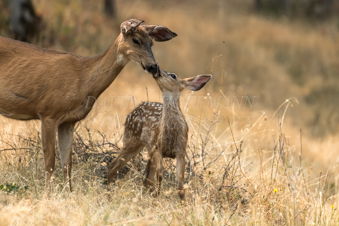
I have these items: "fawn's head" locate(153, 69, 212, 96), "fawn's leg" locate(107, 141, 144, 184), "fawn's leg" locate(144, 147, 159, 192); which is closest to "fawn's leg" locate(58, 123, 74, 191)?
"fawn's leg" locate(107, 141, 144, 184)

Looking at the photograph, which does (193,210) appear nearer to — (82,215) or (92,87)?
(82,215)

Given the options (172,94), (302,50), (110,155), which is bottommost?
(110,155)

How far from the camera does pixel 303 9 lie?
28.7 m

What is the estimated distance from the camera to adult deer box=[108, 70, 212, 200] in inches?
241

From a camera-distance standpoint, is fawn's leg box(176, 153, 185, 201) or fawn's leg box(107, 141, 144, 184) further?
fawn's leg box(107, 141, 144, 184)

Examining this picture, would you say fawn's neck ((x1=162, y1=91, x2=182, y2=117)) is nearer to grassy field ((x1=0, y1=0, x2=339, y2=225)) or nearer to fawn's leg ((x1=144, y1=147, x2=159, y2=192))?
fawn's leg ((x1=144, y1=147, x2=159, y2=192))

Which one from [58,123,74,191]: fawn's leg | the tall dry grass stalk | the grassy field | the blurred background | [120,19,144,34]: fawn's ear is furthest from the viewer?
the blurred background

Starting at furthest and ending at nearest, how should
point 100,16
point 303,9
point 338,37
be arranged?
point 303,9, point 338,37, point 100,16

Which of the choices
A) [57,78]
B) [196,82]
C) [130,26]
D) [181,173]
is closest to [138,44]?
[130,26]

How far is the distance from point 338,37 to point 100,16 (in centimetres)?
1109

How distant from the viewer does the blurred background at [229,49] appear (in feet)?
43.8

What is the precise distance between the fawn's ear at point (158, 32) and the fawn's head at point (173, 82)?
0.42 m

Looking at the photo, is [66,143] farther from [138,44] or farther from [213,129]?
[213,129]

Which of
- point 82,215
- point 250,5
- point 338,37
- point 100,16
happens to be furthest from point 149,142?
point 250,5
